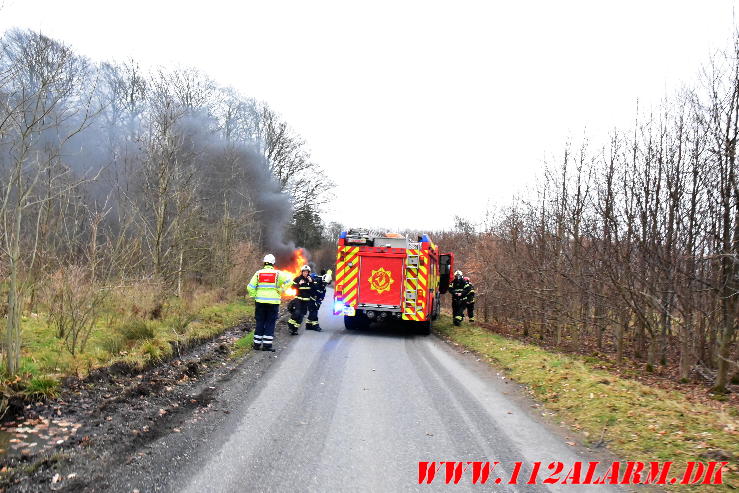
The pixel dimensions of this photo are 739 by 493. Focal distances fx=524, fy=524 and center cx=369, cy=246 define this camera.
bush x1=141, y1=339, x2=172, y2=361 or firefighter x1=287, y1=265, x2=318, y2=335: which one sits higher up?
firefighter x1=287, y1=265, x2=318, y2=335

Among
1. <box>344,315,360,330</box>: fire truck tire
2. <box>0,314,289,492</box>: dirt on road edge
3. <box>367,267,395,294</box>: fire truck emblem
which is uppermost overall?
<box>367,267,395,294</box>: fire truck emblem

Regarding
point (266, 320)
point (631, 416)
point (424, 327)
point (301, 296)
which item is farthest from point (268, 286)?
point (631, 416)

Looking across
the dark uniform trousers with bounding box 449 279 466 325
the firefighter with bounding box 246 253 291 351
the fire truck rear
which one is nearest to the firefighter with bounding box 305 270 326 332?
the fire truck rear

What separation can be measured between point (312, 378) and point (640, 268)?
7298mm

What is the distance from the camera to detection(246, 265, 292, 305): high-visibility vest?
9602 mm

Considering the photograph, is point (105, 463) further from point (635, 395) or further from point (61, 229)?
point (61, 229)

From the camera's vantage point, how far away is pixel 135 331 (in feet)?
29.7

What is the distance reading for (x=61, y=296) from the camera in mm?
8273

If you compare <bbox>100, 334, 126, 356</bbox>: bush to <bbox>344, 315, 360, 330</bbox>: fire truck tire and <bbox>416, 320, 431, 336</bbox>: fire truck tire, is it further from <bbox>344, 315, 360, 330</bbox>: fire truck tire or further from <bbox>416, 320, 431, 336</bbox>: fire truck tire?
<bbox>416, 320, 431, 336</bbox>: fire truck tire

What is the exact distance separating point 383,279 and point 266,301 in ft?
16.1

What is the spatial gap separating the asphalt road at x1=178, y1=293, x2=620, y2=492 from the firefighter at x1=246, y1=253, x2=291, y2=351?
88 centimetres

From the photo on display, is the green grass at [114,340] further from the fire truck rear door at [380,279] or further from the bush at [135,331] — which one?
the fire truck rear door at [380,279]

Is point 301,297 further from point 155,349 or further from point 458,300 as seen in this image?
point 458,300

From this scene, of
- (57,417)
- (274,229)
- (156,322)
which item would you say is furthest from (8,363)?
(274,229)
